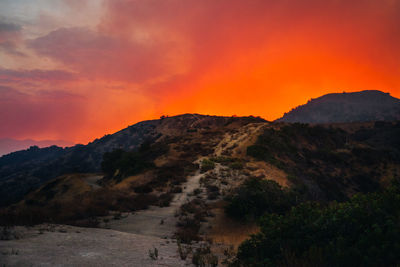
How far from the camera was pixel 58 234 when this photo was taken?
28.5 feet

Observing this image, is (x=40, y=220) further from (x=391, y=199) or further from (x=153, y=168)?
(x=153, y=168)

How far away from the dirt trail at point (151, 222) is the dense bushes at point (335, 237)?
667 centimetres

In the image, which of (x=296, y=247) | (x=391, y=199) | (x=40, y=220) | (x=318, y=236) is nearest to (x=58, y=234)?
(x=40, y=220)

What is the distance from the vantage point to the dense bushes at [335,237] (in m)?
4.47

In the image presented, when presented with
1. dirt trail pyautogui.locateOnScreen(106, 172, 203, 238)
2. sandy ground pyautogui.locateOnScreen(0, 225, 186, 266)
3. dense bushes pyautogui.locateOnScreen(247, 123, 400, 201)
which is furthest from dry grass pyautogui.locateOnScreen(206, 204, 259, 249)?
dense bushes pyautogui.locateOnScreen(247, 123, 400, 201)

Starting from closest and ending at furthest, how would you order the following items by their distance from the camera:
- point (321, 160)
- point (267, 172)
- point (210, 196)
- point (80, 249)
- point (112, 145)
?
point (80, 249) → point (210, 196) → point (267, 172) → point (321, 160) → point (112, 145)

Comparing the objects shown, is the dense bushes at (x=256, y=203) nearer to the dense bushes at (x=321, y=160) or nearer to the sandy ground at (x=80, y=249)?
the sandy ground at (x=80, y=249)

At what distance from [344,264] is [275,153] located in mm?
33454

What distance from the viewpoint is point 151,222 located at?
14.3 m

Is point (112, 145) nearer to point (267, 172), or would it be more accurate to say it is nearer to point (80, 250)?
point (267, 172)

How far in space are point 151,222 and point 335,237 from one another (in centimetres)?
1141

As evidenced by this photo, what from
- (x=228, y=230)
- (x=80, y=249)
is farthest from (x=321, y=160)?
(x=80, y=249)

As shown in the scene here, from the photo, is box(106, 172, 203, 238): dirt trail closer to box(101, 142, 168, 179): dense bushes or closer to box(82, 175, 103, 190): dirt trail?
box(101, 142, 168, 179): dense bushes

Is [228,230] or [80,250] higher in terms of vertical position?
[80,250]
